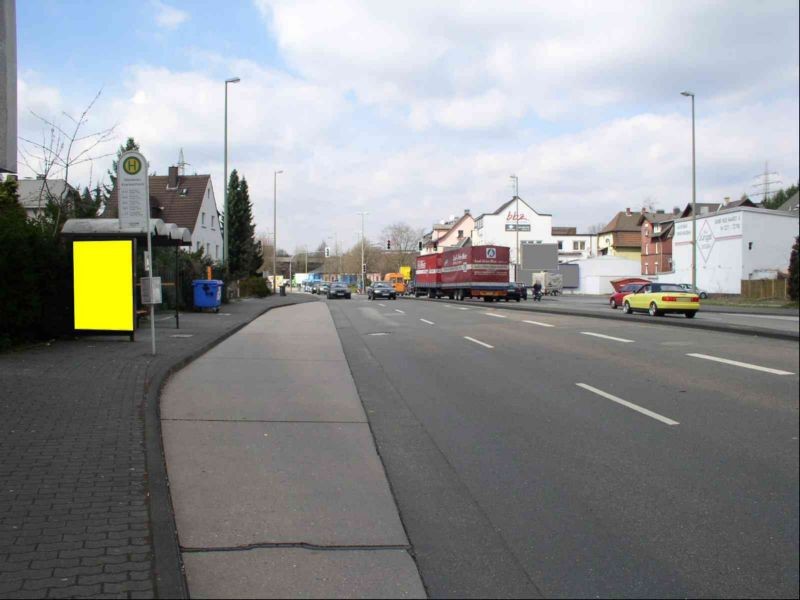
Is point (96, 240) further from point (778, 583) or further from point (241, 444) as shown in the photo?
point (778, 583)

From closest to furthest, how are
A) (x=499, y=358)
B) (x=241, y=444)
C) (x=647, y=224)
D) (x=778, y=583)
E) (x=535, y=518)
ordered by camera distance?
(x=778, y=583) → (x=535, y=518) → (x=241, y=444) → (x=499, y=358) → (x=647, y=224)

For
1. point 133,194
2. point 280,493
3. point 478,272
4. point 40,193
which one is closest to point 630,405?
point 280,493

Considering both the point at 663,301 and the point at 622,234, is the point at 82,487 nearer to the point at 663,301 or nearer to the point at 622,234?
the point at 622,234

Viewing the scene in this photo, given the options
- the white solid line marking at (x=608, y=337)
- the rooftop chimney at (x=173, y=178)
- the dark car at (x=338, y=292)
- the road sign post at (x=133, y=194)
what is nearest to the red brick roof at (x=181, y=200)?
the rooftop chimney at (x=173, y=178)

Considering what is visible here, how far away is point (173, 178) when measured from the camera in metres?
51.0

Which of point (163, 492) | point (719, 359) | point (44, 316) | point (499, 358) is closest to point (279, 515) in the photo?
point (163, 492)

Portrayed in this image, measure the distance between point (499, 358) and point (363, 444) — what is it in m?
6.18

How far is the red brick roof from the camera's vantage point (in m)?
45.4

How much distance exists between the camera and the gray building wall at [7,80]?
41.6 ft

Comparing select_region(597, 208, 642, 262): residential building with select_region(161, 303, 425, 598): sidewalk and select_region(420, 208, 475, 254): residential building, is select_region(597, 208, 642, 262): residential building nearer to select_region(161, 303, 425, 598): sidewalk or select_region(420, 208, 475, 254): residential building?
select_region(161, 303, 425, 598): sidewalk

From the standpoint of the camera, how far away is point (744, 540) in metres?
3.93

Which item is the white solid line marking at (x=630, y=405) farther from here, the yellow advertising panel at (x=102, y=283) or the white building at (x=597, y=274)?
the white building at (x=597, y=274)

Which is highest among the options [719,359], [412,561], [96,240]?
[96,240]

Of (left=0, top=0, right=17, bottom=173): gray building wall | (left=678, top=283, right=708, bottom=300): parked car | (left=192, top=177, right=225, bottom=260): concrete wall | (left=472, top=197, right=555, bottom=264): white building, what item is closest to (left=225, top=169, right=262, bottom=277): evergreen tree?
(left=192, top=177, right=225, bottom=260): concrete wall
